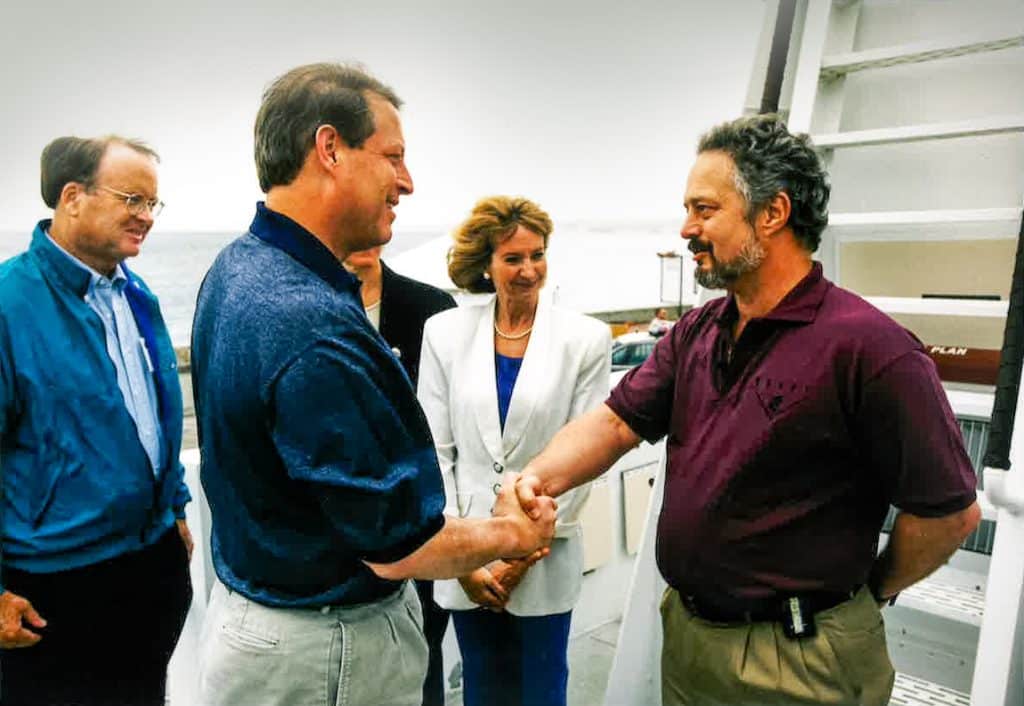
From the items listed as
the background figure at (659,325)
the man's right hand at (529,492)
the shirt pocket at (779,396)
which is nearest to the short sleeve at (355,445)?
the man's right hand at (529,492)

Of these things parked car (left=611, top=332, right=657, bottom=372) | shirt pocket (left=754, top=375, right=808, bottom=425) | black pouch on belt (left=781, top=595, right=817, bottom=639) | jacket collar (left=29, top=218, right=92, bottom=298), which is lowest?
parked car (left=611, top=332, right=657, bottom=372)

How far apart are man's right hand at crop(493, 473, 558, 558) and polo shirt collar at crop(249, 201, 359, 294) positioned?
56 cm

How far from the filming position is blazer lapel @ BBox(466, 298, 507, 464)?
1684 millimetres

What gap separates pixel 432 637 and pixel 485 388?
2.35ft

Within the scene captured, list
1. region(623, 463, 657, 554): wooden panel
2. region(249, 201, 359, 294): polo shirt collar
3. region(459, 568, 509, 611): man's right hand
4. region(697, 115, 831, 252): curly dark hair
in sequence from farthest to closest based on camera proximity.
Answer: region(623, 463, 657, 554): wooden panel < region(459, 568, 509, 611): man's right hand < region(697, 115, 831, 252): curly dark hair < region(249, 201, 359, 294): polo shirt collar

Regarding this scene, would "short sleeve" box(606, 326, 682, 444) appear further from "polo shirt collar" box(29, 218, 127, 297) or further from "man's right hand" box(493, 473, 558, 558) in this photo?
"polo shirt collar" box(29, 218, 127, 297)

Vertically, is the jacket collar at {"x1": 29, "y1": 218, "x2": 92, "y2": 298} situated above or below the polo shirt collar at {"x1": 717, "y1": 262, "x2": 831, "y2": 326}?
below

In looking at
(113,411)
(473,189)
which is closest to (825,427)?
(113,411)

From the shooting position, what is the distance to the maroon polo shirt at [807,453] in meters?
1.05

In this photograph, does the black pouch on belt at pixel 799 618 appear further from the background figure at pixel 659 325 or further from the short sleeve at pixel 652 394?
the background figure at pixel 659 325

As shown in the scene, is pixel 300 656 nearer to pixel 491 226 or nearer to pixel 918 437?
pixel 918 437

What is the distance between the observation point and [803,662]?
3.76 feet

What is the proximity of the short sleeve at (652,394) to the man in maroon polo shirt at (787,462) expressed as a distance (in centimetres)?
8

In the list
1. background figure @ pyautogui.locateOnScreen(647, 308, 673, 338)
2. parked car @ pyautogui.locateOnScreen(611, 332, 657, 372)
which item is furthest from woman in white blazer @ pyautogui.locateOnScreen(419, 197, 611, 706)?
background figure @ pyautogui.locateOnScreen(647, 308, 673, 338)
